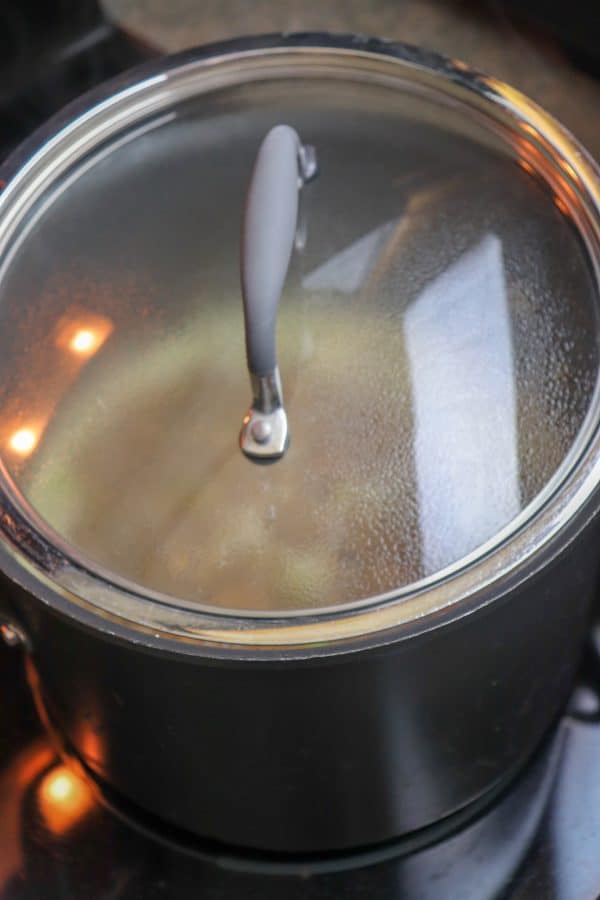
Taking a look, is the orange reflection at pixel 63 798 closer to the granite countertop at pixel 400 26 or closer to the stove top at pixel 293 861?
the stove top at pixel 293 861

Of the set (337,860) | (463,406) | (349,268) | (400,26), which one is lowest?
(337,860)

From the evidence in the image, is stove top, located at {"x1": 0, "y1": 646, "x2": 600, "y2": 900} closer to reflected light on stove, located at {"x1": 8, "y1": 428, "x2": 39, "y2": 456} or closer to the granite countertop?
reflected light on stove, located at {"x1": 8, "y1": 428, "x2": 39, "y2": 456}

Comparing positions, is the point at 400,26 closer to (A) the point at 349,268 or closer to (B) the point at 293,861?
(A) the point at 349,268

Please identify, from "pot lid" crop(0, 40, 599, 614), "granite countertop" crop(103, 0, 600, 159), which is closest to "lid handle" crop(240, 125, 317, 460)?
"pot lid" crop(0, 40, 599, 614)

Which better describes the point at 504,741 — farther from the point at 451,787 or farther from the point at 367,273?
the point at 367,273

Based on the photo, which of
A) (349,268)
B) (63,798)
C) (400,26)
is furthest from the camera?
(400,26)

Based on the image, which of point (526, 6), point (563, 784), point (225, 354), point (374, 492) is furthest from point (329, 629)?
point (526, 6)

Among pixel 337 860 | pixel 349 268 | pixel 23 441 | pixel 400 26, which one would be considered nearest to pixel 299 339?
pixel 349 268
